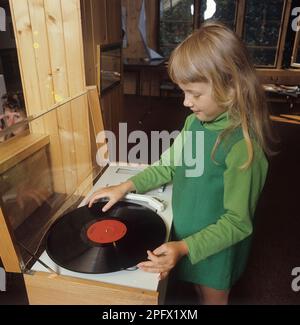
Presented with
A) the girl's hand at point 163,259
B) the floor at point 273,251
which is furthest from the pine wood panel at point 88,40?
the girl's hand at point 163,259

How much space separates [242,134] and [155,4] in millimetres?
5536

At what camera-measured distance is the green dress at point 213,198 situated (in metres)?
0.76

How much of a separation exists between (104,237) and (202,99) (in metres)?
0.44

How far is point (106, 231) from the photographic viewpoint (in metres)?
0.83

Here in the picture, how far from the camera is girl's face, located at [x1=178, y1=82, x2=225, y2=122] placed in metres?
0.74

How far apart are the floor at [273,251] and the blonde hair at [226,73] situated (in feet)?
1.27

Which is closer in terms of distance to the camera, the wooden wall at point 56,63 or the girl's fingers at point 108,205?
the girl's fingers at point 108,205

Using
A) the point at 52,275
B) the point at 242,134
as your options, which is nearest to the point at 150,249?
the point at 52,275

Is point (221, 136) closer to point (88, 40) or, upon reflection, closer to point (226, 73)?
point (226, 73)

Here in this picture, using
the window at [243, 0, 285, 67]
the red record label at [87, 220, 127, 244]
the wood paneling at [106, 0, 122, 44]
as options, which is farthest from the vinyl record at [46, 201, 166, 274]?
the window at [243, 0, 285, 67]

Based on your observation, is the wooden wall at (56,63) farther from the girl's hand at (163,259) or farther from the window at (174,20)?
the window at (174,20)

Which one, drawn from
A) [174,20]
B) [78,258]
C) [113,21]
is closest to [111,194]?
[78,258]
